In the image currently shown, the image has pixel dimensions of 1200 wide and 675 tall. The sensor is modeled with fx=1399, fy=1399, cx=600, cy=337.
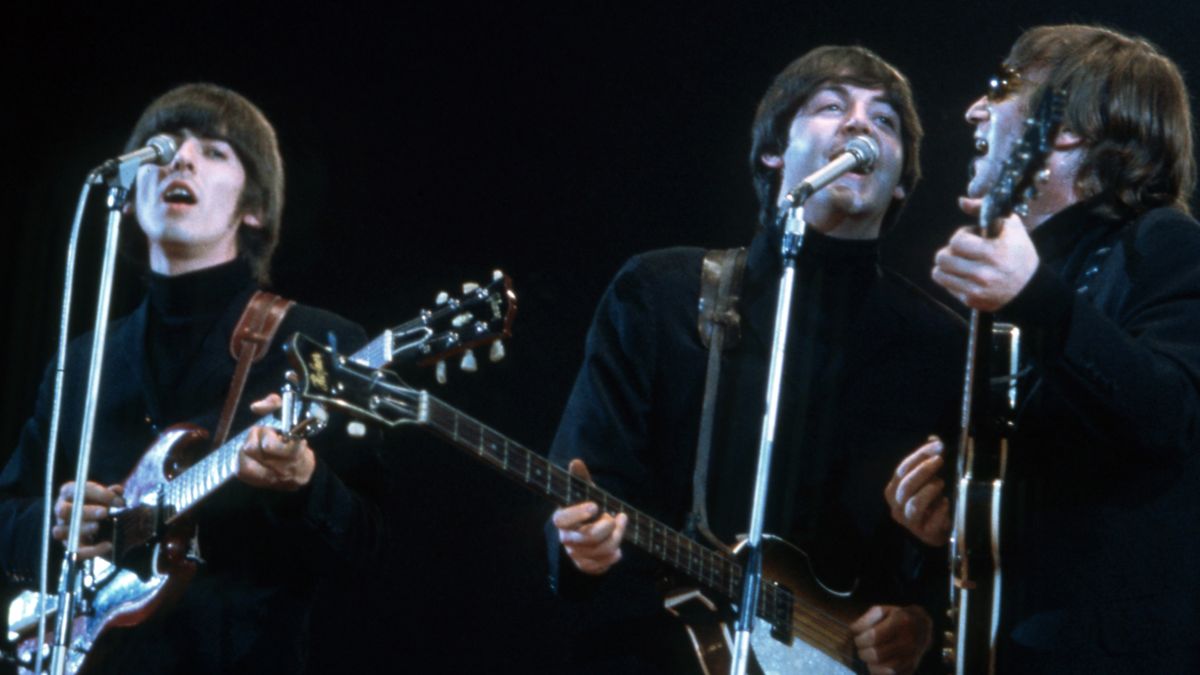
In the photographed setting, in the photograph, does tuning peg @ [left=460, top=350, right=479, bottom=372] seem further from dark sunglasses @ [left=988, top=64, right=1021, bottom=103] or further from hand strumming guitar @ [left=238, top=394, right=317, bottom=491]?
dark sunglasses @ [left=988, top=64, right=1021, bottom=103]

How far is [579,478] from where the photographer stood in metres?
2.85

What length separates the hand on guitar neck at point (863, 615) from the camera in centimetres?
281

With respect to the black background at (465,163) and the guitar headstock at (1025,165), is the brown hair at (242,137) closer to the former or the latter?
the black background at (465,163)

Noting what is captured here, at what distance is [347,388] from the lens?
2549mm

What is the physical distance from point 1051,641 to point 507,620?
7.12ft

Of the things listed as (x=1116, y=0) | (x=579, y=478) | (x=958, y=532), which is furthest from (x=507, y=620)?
(x=1116, y=0)

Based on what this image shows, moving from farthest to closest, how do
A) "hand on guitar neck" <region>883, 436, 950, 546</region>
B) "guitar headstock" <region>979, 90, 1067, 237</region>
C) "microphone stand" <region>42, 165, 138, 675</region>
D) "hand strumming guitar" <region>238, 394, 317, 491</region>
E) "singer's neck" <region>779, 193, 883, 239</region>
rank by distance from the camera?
"singer's neck" <region>779, 193, 883, 239</region>
"hand strumming guitar" <region>238, 394, 317, 491</region>
"hand on guitar neck" <region>883, 436, 950, 546</region>
"microphone stand" <region>42, 165, 138, 675</region>
"guitar headstock" <region>979, 90, 1067, 237</region>

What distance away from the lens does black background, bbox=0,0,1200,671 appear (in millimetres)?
4270

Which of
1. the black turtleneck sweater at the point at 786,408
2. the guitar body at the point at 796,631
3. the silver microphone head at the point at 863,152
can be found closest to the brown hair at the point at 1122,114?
the silver microphone head at the point at 863,152

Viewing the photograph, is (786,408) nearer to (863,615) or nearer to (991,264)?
(863,615)

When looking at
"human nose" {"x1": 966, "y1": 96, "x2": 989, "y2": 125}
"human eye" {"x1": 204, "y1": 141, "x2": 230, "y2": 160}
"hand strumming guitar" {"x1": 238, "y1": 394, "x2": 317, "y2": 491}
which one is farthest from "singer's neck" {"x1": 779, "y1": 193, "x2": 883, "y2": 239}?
"human eye" {"x1": 204, "y1": 141, "x2": 230, "y2": 160}

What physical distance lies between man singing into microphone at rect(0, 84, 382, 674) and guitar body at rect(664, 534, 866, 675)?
32.4 inches

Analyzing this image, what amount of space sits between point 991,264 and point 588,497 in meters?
1.01

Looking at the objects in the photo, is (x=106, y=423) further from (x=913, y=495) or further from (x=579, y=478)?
(x=913, y=495)
